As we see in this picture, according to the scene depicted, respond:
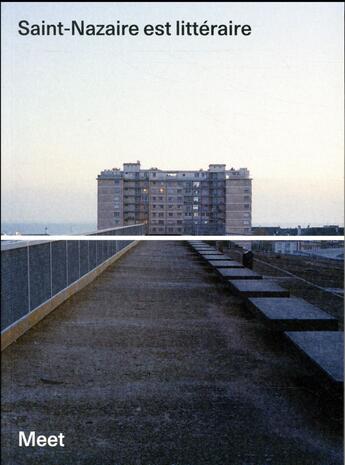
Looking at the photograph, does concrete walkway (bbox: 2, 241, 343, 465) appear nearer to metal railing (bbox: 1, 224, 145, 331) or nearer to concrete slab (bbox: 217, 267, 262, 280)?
metal railing (bbox: 1, 224, 145, 331)

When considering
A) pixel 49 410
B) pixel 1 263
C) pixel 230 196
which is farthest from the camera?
pixel 230 196

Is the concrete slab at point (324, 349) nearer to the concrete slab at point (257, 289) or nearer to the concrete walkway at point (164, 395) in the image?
the concrete walkway at point (164, 395)

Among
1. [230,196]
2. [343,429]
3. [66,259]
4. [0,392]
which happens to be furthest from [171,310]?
[230,196]

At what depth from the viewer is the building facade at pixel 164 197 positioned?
128250 millimetres

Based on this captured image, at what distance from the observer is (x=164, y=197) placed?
422ft

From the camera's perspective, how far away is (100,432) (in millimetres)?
4035

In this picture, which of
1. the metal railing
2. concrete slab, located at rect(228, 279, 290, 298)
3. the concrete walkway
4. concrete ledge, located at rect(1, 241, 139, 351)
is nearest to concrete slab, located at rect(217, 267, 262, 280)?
concrete slab, located at rect(228, 279, 290, 298)

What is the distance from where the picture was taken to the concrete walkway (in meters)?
3.77

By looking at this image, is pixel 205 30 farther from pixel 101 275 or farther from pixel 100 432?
pixel 101 275

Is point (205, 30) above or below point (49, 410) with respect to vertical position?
above

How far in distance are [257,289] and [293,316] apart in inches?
108

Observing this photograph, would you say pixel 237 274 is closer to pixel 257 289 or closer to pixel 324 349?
pixel 257 289

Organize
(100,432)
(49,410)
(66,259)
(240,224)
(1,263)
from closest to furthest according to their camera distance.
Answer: (100,432)
(49,410)
(1,263)
(66,259)
(240,224)

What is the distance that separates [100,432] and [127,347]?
2.79 metres
